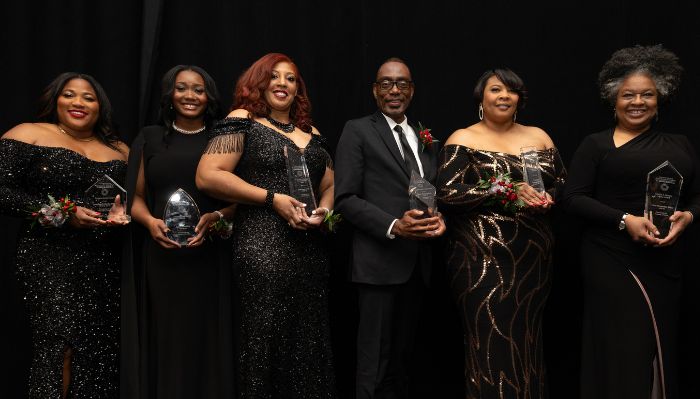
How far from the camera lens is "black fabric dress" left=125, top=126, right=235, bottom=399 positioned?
3.12 metres

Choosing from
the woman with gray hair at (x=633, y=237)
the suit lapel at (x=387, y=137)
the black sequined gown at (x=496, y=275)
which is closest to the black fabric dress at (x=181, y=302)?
the suit lapel at (x=387, y=137)

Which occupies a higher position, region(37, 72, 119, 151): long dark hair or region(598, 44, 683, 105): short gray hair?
region(598, 44, 683, 105): short gray hair

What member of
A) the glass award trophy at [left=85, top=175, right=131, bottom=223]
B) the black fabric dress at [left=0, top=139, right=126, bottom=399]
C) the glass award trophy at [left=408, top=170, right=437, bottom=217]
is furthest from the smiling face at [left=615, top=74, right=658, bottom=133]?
the black fabric dress at [left=0, top=139, right=126, bottom=399]

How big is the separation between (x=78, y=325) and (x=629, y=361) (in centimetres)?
236

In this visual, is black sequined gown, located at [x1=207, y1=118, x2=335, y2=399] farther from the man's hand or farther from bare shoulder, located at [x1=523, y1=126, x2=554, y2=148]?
bare shoulder, located at [x1=523, y1=126, x2=554, y2=148]

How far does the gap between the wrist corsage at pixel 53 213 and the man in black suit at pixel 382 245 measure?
1.12m

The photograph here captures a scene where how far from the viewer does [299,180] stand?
9.46 ft

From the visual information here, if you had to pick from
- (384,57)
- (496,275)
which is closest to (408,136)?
(496,275)

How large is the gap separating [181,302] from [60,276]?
52 centimetres

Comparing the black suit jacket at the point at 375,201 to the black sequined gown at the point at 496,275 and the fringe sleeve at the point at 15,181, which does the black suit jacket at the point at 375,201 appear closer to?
the black sequined gown at the point at 496,275

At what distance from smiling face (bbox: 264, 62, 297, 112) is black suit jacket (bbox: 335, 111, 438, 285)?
12.0 inches

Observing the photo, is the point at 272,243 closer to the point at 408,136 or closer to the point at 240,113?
the point at 240,113

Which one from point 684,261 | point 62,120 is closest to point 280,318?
point 62,120

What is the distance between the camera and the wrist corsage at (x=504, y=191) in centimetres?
293
